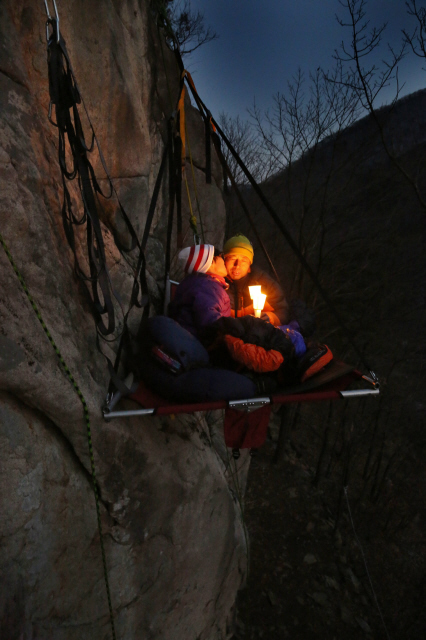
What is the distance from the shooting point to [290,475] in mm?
7754

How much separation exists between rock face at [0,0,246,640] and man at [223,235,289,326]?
3.02 feet

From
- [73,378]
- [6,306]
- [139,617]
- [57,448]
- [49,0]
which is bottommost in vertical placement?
[139,617]

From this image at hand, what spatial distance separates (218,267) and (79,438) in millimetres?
1793

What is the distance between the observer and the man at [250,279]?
3230mm

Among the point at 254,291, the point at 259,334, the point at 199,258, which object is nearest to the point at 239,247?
the point at 199,258

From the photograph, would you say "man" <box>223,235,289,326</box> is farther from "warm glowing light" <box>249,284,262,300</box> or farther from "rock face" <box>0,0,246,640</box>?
"rock face" <box>0,0,246,640</box>

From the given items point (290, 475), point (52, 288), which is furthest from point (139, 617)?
point (290, 475)

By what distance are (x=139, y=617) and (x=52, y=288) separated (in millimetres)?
2237

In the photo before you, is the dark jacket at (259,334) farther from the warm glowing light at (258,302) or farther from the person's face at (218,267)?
the person's face at (218,267)

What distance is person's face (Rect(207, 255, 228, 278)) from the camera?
10.2 ft

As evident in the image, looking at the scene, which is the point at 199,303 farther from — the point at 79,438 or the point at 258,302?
the point at 79,438

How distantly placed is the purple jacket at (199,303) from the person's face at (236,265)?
260mm

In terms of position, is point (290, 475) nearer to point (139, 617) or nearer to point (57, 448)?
point (139, 617)

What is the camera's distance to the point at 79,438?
190 cm
